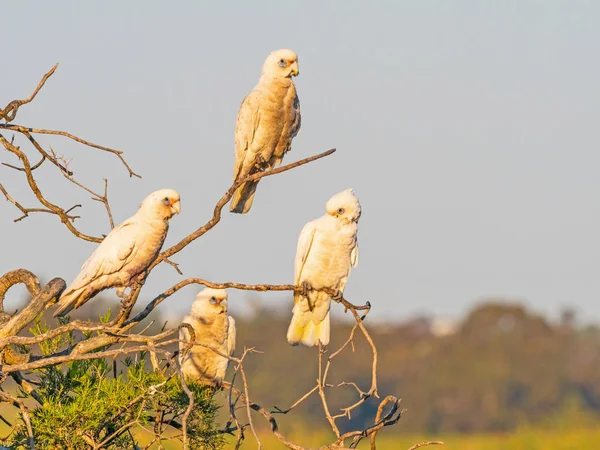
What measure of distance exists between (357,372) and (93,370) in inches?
1558

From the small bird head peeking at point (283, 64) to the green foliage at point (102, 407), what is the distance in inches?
111

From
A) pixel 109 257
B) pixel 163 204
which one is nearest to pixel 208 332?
pixel 163 204

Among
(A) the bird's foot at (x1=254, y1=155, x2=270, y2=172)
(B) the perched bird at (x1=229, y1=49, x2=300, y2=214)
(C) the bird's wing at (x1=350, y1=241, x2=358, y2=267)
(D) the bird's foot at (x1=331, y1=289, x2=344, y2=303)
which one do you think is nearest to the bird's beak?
(B) the perched bird at (x1=229, y1=49, x2=300, y2=214)

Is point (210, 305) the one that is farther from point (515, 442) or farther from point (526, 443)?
point (515, 442)

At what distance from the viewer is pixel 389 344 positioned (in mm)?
52562

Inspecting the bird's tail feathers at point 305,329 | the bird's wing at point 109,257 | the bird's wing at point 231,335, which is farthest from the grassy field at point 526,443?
the bird's wing at point 109,257

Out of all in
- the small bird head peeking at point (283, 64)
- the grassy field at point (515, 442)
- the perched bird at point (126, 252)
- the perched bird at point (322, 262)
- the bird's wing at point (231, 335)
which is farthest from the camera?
the grassy field at point (515, 442)

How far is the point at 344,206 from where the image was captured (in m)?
6.76

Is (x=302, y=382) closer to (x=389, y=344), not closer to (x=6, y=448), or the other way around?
(x=389, y=344)

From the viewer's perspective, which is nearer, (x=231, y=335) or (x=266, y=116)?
(x=231, y=335)

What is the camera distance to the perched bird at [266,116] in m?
7.38

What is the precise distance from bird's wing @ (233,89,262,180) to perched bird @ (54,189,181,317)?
172 centimetres

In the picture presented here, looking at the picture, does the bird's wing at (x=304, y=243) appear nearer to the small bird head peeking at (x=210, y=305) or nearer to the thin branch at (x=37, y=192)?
the small bird head peeking at (x=210, y=305)

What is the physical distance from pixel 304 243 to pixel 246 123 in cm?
100
